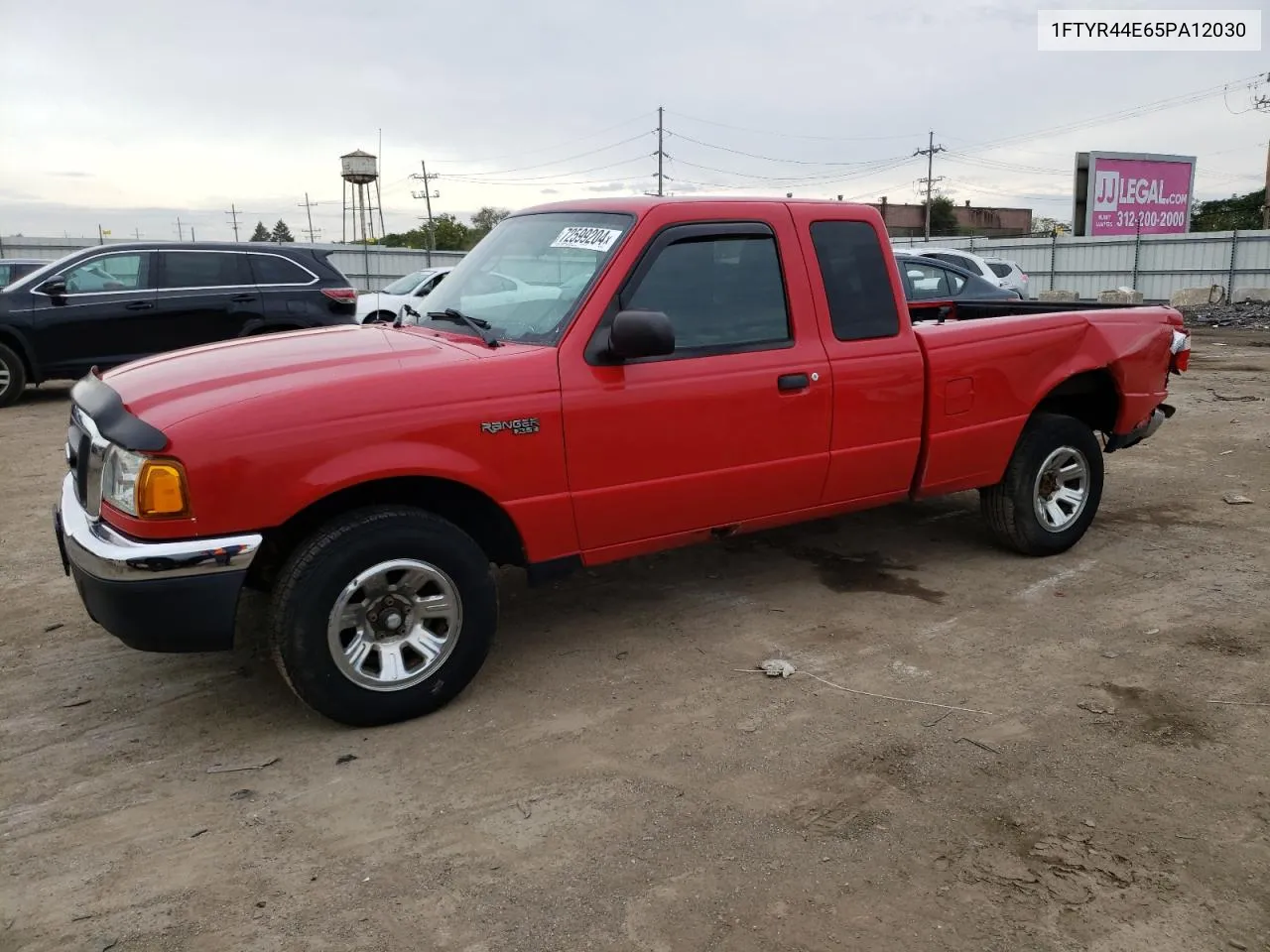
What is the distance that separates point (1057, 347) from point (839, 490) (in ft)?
5.28

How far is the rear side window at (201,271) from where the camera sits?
35.3 ft

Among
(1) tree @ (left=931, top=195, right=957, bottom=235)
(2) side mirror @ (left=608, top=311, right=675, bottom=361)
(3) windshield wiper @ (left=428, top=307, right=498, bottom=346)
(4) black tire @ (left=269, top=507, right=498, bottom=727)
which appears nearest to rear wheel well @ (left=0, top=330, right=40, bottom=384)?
(3) windshield wiper @ (left=428, top=307, right=498, bottom=346)

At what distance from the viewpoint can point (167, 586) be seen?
3.13 meters

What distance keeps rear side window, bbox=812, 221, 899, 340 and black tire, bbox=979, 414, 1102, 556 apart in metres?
1.22

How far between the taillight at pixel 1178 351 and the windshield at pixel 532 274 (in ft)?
11.9

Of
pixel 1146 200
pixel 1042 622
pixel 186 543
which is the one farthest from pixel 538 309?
pixel 1146 200

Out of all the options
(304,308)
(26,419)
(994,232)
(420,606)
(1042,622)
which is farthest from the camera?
(994,232)

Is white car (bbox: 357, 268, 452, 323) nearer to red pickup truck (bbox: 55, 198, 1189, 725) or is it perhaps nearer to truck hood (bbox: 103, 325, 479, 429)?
Answer: red pickup truck (bbox: 55, 198, 1189, 725)

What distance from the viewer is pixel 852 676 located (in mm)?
3951

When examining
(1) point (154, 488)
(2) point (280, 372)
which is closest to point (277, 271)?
(2) point (280, 372)

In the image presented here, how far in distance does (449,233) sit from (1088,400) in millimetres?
76310

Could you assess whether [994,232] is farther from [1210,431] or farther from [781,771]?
[781,771]

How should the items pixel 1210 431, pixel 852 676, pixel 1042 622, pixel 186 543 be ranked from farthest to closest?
pixel 1210 431
pixel 1042 622
pixel 852 676
pixel 186 543

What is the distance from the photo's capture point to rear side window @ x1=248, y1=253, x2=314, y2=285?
11.0 m
